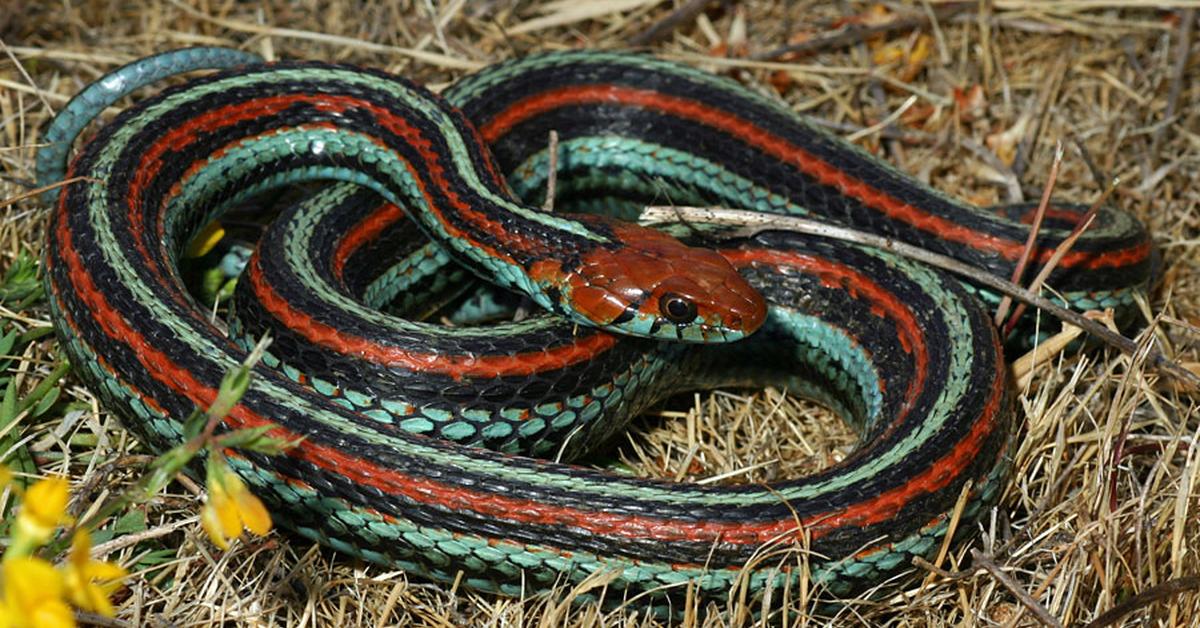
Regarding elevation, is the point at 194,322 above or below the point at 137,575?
above

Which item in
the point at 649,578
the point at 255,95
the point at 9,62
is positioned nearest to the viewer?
the point at 649,578

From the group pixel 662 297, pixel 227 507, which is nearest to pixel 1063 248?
pixel 662 297

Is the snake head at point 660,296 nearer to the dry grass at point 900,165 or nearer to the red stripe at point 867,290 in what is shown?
the red stripe at point 867,290

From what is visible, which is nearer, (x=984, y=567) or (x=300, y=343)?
(x=984, y=567)

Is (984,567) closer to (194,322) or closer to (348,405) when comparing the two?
(348,405)

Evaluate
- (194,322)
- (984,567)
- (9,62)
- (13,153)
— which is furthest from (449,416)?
(9,62)

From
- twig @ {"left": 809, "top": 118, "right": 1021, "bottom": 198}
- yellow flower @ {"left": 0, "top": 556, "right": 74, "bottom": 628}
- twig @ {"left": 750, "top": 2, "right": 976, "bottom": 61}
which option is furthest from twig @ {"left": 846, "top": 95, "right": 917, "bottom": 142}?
yellow flower @ {"left": 0, "top": 556, "right": 74, "bottom": 628}
